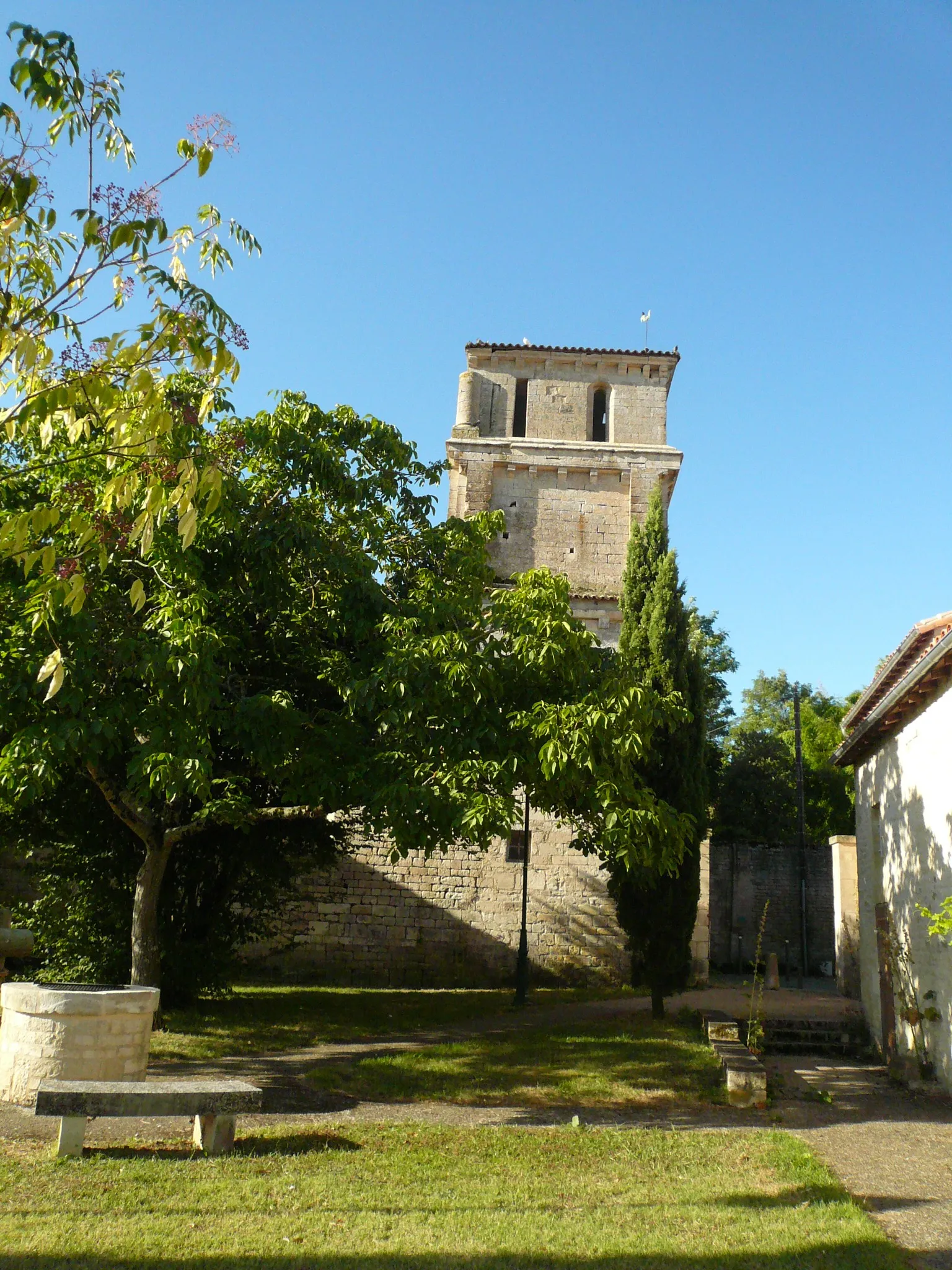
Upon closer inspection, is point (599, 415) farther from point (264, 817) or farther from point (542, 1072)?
point (542, 1072)

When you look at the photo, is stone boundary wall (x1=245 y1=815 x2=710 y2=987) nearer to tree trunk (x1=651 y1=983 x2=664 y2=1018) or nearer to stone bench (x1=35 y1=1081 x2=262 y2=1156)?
tree trunk (x1=651 y1=983 x2=664 y2=1018)

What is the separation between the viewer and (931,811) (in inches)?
401

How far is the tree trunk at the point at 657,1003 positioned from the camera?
14078 millimetres

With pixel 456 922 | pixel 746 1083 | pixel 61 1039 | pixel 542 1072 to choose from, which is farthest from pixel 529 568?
pixel 61 1039

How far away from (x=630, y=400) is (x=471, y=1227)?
61.4 feet

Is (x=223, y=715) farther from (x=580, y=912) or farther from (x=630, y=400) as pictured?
(x=630, y=400)

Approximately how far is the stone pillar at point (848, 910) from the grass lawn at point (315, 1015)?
178 inches

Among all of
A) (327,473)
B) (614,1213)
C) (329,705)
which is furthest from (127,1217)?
(327,473)

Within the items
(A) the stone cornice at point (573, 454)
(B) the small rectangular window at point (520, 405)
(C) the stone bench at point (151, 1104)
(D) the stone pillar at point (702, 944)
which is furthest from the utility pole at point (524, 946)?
(B) the small rectangular window at point (520, 405)

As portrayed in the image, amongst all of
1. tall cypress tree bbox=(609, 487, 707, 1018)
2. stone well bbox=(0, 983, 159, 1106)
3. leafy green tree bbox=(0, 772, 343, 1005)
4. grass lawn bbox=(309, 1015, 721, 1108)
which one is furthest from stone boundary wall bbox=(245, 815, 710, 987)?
stone well bbox=(0, 983, 159, 1106)

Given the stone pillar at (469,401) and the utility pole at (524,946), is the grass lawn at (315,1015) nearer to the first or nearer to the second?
the utility pole at (524,946)

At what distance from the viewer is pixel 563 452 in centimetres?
2106

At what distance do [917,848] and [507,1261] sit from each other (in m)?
7.78

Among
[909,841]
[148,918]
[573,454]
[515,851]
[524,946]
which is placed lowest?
[524,946]
